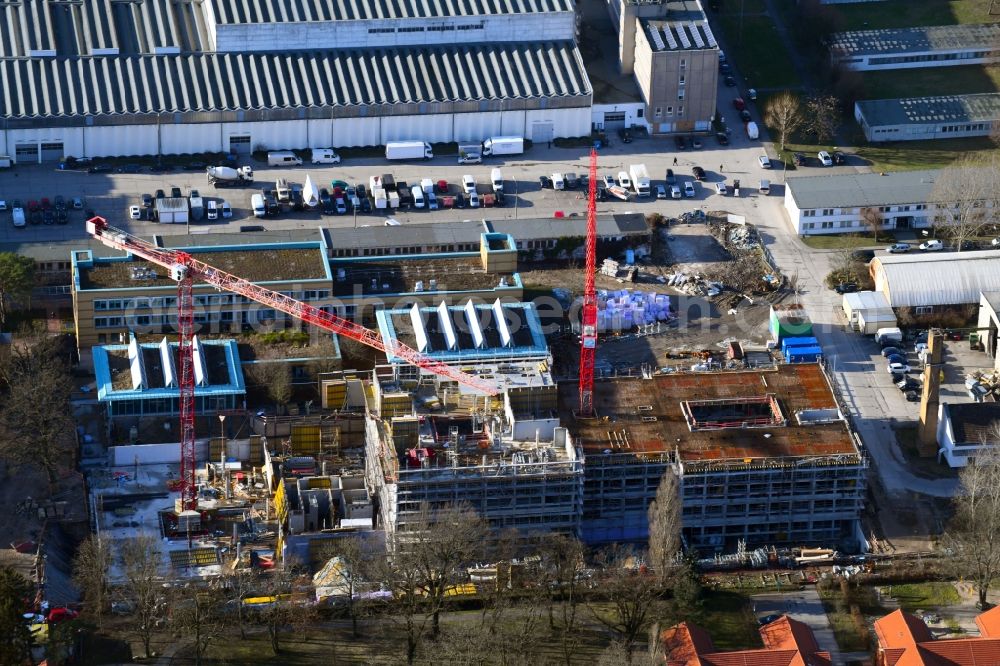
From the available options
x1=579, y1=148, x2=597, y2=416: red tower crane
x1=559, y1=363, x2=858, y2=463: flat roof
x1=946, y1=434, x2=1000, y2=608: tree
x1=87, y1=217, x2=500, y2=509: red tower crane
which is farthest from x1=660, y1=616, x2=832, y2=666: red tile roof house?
x1=87, y1=217, x2=500, y2=509: red tower crane

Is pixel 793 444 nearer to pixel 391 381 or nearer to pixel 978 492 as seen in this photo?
pixel 978 492

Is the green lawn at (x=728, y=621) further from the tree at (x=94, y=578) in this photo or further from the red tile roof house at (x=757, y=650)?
the tree at (x=94, y=578)

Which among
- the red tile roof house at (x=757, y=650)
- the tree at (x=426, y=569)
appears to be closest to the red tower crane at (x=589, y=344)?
the tree at (x=426, y=569)

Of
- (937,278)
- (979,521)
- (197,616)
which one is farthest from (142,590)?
(937,278)

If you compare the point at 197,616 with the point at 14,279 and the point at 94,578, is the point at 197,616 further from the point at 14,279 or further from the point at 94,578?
the point at 14,279

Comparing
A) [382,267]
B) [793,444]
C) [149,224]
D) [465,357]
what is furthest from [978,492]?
[149,224]

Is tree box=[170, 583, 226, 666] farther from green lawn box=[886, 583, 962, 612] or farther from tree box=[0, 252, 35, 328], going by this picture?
green lawn box=[886, 583, 962, 612]
